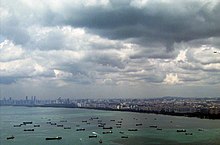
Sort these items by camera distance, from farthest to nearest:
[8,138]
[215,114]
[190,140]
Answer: [215,114] < [8,138] < [190,140]

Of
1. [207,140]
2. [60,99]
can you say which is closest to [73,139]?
[207,140]

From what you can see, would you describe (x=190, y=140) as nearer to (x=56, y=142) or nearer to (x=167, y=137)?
(x=167, y=137)

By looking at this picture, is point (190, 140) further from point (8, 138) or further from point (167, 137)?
point (8, 138)

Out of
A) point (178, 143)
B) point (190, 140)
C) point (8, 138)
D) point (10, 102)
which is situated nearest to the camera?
point (178, 143)

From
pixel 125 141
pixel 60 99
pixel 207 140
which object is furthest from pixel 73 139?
pixel 60 99

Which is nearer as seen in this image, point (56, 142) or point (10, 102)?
point (56, 142)

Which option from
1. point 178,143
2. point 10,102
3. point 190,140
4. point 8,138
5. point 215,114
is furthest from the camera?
point 10,102

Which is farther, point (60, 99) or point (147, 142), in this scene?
point (60, 99)

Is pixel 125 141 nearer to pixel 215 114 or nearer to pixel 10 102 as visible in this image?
pixel 215 114

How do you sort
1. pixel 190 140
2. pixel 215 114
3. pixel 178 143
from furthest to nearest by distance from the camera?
pixel 215 114 → pixel 190 140 → pixel 178 143
